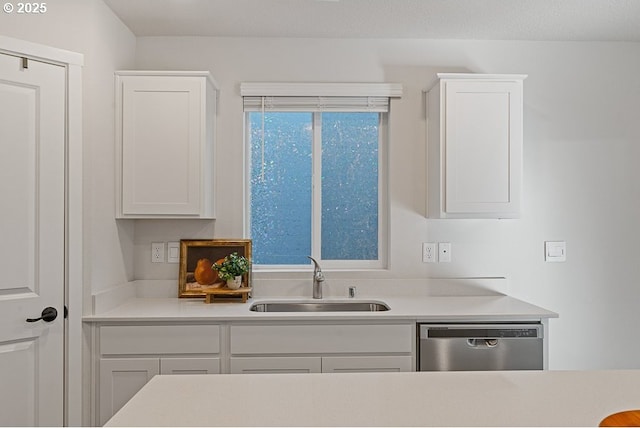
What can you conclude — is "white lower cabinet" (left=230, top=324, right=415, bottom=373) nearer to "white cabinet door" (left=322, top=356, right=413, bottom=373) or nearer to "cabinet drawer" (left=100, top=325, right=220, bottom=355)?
"white cabinet door" (left=322, top=356, right=413, bottom=373)

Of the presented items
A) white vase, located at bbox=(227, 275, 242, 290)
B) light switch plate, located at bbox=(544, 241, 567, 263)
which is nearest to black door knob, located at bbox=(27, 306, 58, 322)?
white vase, located at bbox=(227, 275, 242, 290)

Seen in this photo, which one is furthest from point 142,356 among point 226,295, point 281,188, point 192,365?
point 281,188

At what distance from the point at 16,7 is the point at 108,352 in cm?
167

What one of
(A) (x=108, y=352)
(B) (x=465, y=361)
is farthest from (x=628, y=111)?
(A) (x=108, y=352)

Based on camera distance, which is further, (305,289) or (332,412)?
(305,289)

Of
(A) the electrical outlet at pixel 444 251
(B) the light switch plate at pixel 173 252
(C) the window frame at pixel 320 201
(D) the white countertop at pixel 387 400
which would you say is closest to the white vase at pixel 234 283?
(C) the window frame at pixel 320 201

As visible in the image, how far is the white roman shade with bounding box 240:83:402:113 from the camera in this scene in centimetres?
309

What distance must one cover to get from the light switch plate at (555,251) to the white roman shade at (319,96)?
1.31 meters

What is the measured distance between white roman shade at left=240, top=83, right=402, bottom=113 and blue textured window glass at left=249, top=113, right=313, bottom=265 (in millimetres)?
109

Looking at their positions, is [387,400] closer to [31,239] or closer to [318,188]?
[31,239]

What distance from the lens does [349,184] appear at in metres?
3.24

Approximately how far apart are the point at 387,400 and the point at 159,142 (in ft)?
6.69

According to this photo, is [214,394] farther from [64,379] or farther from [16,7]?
[16,7]

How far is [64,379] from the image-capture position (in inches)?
94.6
